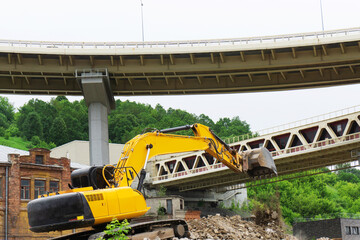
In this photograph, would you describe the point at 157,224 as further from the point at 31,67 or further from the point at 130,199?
the point at 31,67

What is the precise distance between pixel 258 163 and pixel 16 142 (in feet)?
442

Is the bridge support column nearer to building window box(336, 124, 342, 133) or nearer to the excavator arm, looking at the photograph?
building window box(336, 124, 342, 133)

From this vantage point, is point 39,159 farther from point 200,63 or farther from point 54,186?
point 200,63

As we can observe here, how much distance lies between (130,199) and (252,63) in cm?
3596

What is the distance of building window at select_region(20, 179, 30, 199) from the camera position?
1881 inches

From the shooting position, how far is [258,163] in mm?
25484

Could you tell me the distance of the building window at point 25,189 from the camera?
47781 millimetres

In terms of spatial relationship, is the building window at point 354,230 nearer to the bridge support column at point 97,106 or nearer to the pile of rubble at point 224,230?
the bridge support column at point 97,106

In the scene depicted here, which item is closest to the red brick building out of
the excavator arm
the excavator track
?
the excavator arm

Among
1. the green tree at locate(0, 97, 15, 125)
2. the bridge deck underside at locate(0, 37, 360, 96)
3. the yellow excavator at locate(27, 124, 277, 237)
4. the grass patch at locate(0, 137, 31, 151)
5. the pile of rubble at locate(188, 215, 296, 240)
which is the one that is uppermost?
the green tree at locate(0, 97, 15, 125)

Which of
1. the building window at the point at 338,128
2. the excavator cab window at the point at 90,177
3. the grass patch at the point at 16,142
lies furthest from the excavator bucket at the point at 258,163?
the grass patch at the point at 16,142

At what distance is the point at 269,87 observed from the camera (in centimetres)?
5634

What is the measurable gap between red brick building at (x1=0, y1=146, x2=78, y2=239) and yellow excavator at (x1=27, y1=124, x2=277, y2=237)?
90.2 feet

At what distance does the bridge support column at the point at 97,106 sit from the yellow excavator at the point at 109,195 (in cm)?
3207
